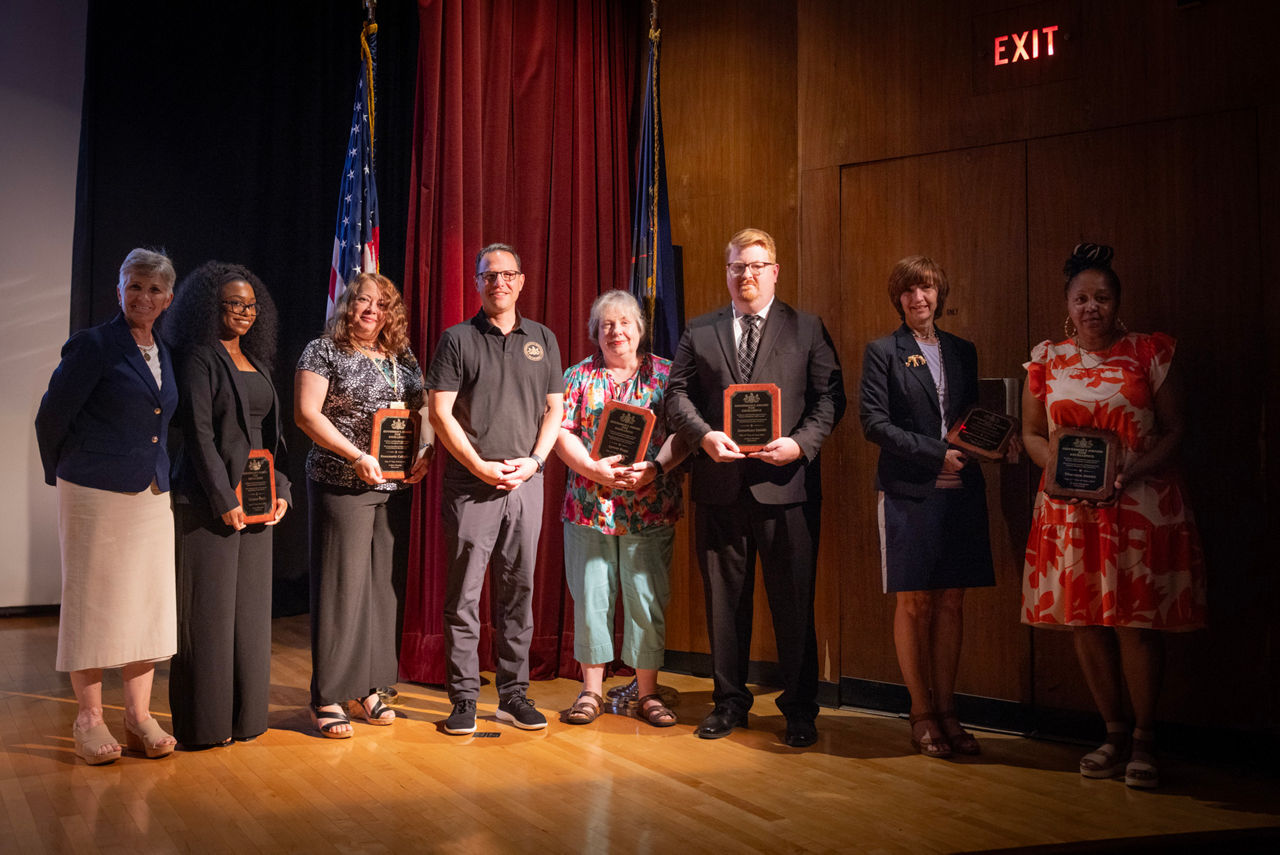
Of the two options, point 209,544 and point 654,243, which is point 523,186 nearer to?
point 654,243

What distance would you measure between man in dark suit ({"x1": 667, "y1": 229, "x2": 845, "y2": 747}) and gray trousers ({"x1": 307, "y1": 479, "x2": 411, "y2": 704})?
1.20 metres

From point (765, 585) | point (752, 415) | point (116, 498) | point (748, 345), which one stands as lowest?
point (765, 585)

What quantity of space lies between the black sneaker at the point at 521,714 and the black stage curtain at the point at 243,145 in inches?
118

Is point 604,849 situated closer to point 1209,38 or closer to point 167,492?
point 167,492

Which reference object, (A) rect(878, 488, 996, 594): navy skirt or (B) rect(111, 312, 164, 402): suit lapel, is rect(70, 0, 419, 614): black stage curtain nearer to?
(B) rect(111, 312, 164, 402): suit lapel

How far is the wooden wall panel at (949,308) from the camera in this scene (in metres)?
3.78

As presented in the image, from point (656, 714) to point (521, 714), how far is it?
515mm

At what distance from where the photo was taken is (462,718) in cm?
355

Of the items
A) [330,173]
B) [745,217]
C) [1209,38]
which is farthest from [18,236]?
[1209,38]

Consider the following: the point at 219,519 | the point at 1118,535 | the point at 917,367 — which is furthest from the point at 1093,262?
the point at 219,519

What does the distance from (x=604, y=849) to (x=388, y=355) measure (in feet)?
6.59

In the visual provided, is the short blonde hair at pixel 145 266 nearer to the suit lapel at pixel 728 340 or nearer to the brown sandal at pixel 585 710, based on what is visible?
the suit lapel at pixel 728 340

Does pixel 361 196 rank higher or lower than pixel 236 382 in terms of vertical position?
higher

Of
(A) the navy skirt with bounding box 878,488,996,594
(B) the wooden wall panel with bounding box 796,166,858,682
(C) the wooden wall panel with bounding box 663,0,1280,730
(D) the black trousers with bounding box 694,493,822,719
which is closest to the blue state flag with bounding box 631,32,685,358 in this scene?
(C) the wooden wall panel with bounding box 663,0,1280,730
